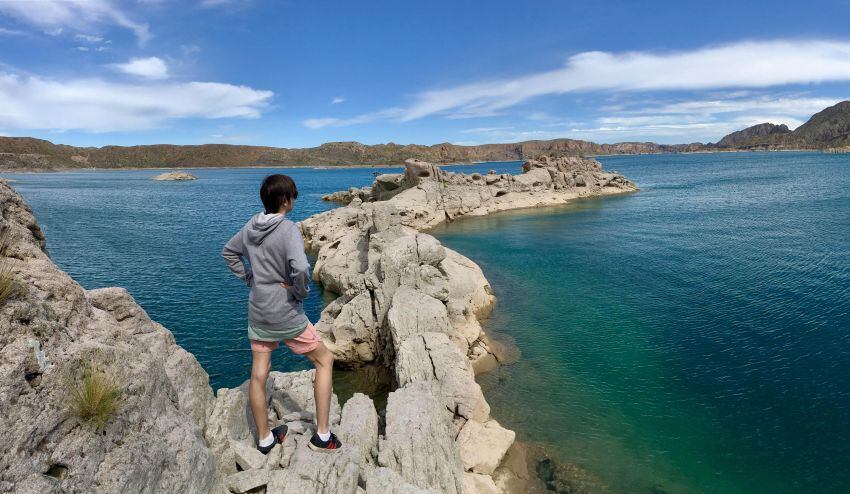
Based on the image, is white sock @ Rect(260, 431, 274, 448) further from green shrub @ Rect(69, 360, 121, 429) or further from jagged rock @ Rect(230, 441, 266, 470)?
green shrub @ Rect(69, 360, 121, 429)

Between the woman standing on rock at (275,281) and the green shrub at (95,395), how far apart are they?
1560 mm

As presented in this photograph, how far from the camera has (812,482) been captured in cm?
1066

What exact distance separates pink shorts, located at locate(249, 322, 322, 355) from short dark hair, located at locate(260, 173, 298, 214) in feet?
5.82

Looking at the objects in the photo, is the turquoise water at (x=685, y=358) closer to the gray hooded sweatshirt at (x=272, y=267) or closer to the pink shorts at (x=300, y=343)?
the pink shorts at (x=300, y=343)

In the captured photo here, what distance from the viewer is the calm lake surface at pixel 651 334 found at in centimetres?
1170

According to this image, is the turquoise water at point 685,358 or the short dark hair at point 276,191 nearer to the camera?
the short dark hair at point 276,191

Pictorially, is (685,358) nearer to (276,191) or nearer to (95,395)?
(276,191)

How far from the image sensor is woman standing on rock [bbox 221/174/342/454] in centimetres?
576

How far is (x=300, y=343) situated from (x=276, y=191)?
2170 millimetres

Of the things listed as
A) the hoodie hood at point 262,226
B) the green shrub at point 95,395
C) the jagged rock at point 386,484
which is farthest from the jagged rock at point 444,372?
the green shrub at point 95,395

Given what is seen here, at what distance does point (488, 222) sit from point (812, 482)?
41.7 meters

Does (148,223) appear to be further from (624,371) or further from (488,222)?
(624,371)

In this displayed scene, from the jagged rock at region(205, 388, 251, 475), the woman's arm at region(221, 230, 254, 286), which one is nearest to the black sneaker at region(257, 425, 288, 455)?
the jagged rock at region(205, 388, 251, 475)

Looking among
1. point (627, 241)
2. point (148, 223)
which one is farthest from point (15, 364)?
point (148, 223)
